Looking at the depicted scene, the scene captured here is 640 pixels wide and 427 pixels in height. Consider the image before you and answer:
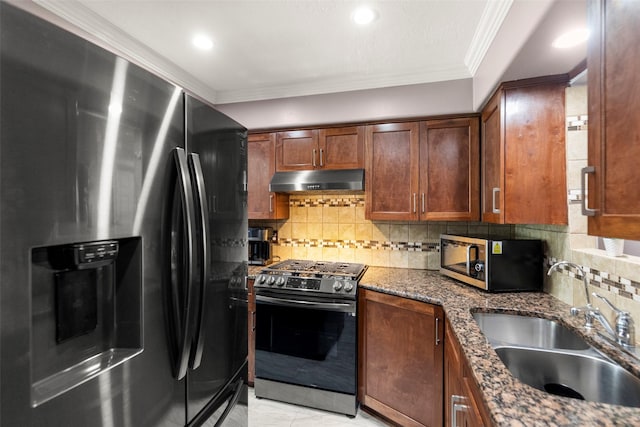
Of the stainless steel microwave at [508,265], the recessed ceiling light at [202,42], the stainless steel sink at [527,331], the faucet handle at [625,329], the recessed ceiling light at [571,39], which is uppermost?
the recessed ceiling light at [202,42]

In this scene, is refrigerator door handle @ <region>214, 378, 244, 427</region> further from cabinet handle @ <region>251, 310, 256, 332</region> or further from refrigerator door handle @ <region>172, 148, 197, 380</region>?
cabinet handle @ <region>251, 310, 256, 332</region>

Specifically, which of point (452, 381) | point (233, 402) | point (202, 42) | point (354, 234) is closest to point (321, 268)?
point (354, 234)

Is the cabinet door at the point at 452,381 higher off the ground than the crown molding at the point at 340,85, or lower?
lower

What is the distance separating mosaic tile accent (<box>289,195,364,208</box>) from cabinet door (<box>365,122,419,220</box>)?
0.33 m

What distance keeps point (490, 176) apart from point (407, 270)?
1.03m

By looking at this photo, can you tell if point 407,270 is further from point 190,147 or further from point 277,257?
point 190,147

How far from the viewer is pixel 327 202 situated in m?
2.92

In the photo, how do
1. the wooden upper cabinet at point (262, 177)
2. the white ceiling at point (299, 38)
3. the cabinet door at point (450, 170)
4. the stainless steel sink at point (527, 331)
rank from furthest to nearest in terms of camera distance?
the wooden upper cabinet at point (262, 177)
the cabinet door at point (450, 170)
the white ceiling at point (299, 38)
the stainless steel sink at point (527, 331)

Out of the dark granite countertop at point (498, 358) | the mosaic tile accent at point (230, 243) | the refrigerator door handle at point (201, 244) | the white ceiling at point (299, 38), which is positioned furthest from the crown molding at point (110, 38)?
the dark granite countertop at point (498, 358)

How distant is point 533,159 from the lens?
68.2 inches

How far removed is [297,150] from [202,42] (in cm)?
106

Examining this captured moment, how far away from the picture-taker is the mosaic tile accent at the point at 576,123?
5.42 feet

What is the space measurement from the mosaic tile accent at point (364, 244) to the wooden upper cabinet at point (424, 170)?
1.25ft

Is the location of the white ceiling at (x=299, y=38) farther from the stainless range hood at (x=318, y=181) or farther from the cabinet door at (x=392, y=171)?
the stainless range hood at (x=318, y=181)
